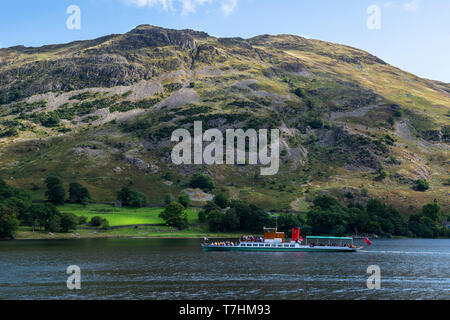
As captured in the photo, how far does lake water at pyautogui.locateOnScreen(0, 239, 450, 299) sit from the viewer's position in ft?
220

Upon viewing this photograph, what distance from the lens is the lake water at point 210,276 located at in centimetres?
6694

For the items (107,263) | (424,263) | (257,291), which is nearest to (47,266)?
(107,263)

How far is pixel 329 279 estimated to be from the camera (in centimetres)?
8100

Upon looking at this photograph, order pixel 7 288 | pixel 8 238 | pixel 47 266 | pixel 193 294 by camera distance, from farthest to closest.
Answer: pixel 8 238
pixel 47 266
pixel 7 288
pixel 193 294

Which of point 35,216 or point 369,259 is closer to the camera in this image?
point 369,259

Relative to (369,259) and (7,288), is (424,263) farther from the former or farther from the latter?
(7,288)

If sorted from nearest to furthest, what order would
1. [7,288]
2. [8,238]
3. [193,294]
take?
[193,294] < [7,288] < [8,238]

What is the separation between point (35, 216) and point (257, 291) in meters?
142

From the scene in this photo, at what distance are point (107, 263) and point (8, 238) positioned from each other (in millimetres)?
94224

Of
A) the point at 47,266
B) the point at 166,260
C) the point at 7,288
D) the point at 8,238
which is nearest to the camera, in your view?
the point at 7,288

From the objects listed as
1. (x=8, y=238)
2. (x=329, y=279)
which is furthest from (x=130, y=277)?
(x=8, y=238)

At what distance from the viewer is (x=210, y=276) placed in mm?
82375
